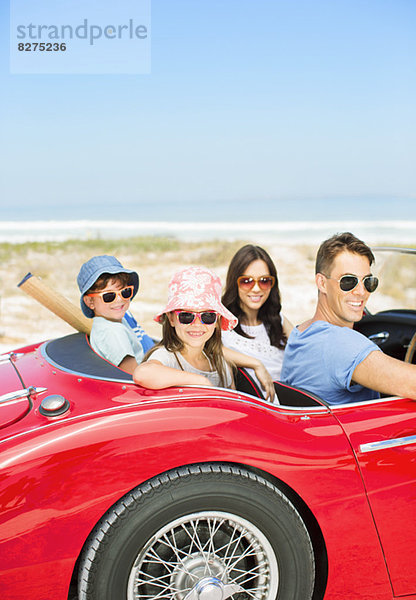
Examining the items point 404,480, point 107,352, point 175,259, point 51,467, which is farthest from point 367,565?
point 175,259

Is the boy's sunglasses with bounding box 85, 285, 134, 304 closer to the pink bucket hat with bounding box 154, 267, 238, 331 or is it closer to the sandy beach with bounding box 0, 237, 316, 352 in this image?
the pink bucket hat with bounding box 154, 267, 238, 331

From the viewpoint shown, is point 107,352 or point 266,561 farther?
point 107,352

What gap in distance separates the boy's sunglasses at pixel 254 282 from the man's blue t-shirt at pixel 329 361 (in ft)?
2.73

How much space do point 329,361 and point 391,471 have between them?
486 mm

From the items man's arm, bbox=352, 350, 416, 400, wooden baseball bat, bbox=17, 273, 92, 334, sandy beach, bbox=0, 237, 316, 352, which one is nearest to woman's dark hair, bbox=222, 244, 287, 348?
wooden baseball bat, bbox=17, 273, 92, 334

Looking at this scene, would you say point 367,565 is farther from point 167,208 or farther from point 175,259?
point 167,208

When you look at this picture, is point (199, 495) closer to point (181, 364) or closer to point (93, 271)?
point (181, 364)

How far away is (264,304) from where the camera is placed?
3.35m

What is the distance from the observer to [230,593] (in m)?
1.78

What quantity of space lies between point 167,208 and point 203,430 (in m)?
48.5

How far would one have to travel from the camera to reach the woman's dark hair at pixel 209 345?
228 centimetres

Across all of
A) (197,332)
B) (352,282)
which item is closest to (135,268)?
Result: (197,332)

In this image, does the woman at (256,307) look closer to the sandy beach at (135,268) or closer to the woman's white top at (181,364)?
the woman's white top at (181,364)

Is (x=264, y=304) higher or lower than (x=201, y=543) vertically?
higher
